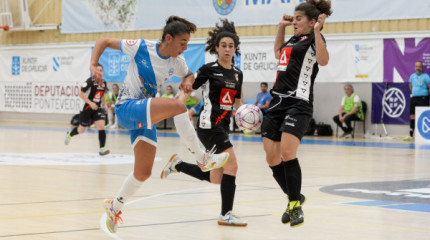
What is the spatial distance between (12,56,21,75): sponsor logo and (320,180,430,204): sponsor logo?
2417 cm

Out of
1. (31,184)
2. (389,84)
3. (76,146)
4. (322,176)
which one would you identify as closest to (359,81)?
(389,84)

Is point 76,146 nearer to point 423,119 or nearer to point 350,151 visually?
point 350,151

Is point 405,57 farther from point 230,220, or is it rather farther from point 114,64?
point 230,220

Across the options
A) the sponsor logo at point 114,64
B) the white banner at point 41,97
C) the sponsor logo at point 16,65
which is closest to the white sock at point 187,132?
the sponsor logo at point 114,64

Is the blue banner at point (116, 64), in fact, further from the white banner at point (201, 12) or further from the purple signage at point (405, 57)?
the purple signage at point (405, 57)

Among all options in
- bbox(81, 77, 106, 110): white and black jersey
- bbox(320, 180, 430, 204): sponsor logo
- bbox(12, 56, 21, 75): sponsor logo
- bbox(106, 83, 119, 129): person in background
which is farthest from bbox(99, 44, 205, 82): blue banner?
bbox(320, 180, 430, 204): sponsor logo

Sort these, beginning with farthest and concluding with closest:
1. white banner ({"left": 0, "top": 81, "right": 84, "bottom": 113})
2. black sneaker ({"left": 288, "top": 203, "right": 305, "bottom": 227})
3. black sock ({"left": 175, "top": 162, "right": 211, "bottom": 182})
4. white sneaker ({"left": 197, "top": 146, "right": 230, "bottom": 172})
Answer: white banner ({"left": 0, "top": 81, "right": 84, "bottom": 113}), black sock ({"left": 175, "top": 162, "right": 211, "bottom": 182}), white sneaker ({"left": 197, "top": 146, "right": 230, "bottom": 172}), black sneaker ({"left": 288, "top": 203, "right": 305, "bottom": 227})

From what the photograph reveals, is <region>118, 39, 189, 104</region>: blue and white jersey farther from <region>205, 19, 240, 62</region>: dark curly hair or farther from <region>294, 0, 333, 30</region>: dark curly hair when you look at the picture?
<region>294, 0, 333, 30</region>: dark curly hair

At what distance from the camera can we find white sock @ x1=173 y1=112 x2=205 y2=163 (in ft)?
18.6

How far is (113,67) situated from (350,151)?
13.7 metres

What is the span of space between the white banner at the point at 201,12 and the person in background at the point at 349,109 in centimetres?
234

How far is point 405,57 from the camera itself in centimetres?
2061

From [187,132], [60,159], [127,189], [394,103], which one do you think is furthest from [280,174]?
[394,103]

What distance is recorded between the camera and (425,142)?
18.8m
